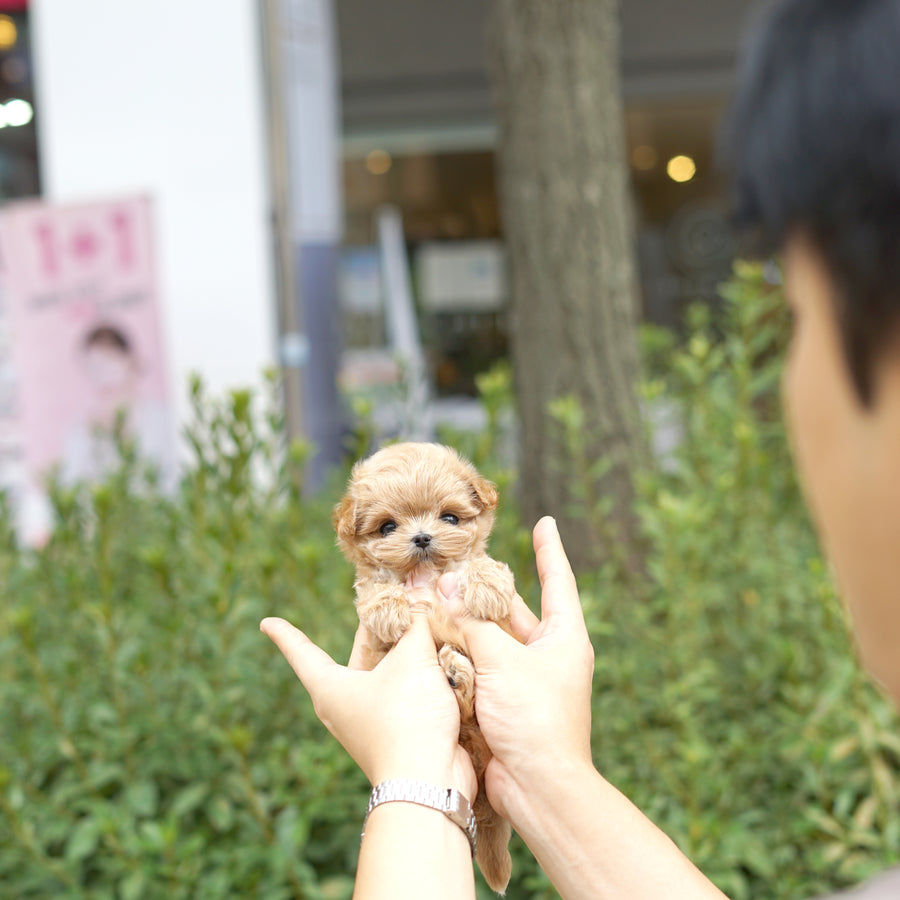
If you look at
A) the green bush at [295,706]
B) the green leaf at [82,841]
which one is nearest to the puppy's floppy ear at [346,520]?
the green bush at [295,706]

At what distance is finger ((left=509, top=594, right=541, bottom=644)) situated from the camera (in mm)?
974

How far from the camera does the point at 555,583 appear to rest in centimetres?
101

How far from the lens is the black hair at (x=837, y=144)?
584mm

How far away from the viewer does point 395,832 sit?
0.91 meters

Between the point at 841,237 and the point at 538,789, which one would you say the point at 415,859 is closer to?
the point at 538,789

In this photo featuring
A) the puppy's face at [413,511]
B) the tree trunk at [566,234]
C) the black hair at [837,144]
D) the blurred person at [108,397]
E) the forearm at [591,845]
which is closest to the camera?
the black hair at [837,144]

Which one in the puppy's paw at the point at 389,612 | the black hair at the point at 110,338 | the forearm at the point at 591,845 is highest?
the black hair at the point at 110,338

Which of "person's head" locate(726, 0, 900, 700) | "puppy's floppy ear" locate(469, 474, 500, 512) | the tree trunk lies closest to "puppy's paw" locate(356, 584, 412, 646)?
"puppy's floppy ear" locate(469, 474, 500, 512)

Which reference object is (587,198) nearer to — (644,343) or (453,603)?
(644,343)

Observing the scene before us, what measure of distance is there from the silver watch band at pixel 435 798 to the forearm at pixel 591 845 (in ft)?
0.22

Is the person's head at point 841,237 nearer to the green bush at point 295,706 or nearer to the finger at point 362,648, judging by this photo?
the finger at point 362,648

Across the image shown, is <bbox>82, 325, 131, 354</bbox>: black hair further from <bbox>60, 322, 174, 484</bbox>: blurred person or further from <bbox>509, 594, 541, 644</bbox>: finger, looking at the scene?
<bbox>509, 594, 541, 644</bbox>: finger

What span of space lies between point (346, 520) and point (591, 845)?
0.46 m

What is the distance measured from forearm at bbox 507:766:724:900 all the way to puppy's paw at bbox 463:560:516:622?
0.72ft
